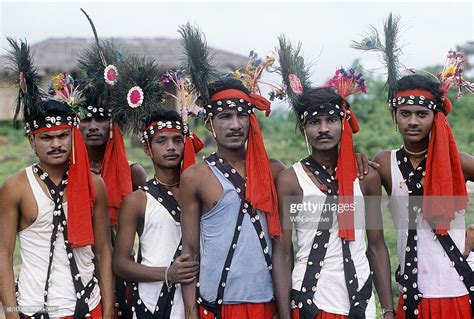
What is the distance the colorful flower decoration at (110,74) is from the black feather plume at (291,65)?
1.11 meters

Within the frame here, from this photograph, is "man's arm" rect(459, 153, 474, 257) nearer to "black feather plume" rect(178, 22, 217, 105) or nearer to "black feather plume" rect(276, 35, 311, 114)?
"black feather plume" rect(276, 35, 311, 114)

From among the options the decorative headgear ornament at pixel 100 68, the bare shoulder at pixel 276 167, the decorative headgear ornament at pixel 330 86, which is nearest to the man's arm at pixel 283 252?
the bare shoulder at pixel 276 167

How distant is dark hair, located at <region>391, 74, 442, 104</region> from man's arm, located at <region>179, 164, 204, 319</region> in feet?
4.74

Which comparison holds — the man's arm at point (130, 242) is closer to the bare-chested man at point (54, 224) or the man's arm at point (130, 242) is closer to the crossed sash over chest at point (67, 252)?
the bare-chested man at point (54, 224)

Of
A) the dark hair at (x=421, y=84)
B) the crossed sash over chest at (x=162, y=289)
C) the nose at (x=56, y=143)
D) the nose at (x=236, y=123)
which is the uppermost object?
the dark hair at (x=421, y=84)

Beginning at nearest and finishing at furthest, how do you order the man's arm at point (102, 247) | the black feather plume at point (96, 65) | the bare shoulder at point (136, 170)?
the man's arm at point (102, 247)
the black feather plume at point (96, 65)
the bare shoulder at point (136, 170)

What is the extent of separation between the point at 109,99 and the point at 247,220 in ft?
4.42

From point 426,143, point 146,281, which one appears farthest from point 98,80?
point 426,143

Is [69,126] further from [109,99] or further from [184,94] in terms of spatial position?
[184,94]

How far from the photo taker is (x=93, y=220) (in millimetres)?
4234

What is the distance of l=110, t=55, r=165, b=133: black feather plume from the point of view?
4.52 m

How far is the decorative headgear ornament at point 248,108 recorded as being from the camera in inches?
161

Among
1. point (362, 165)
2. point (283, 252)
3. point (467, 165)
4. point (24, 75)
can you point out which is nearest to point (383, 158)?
point (362, 165)

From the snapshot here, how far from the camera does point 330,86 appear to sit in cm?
431
